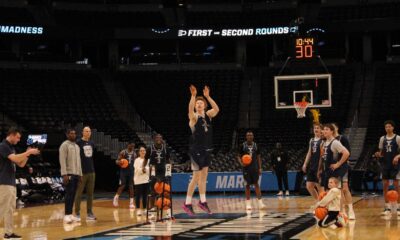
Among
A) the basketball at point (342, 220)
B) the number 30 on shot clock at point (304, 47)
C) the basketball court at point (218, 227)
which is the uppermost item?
the number 30 on shot clock at point (304, 47)

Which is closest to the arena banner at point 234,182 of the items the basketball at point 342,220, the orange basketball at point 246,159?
the orange basketball at point 246,159

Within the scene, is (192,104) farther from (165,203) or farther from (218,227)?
(218,227)

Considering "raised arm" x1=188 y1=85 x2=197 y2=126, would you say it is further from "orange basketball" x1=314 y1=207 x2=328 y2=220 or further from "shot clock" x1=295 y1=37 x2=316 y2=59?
"shot clock" x1=295 y1=37 x2=316 y2=59

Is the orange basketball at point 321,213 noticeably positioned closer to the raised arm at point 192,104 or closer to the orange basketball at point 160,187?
the raised arm at point 192,104

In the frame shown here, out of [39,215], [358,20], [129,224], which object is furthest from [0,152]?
[358,20]

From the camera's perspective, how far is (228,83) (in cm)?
3778

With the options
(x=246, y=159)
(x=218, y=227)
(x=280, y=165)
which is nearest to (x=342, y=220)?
(x=218, y=227)

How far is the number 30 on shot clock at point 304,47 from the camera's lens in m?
25.9

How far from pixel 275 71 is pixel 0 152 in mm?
28269

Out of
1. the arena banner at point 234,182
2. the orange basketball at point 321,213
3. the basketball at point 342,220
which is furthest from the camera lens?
the arena banner at point 234,182

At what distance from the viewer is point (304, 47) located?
25938mm

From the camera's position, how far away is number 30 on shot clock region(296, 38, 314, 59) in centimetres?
2591

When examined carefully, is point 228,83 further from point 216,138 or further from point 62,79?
point 62,79

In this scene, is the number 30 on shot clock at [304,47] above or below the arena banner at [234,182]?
above
